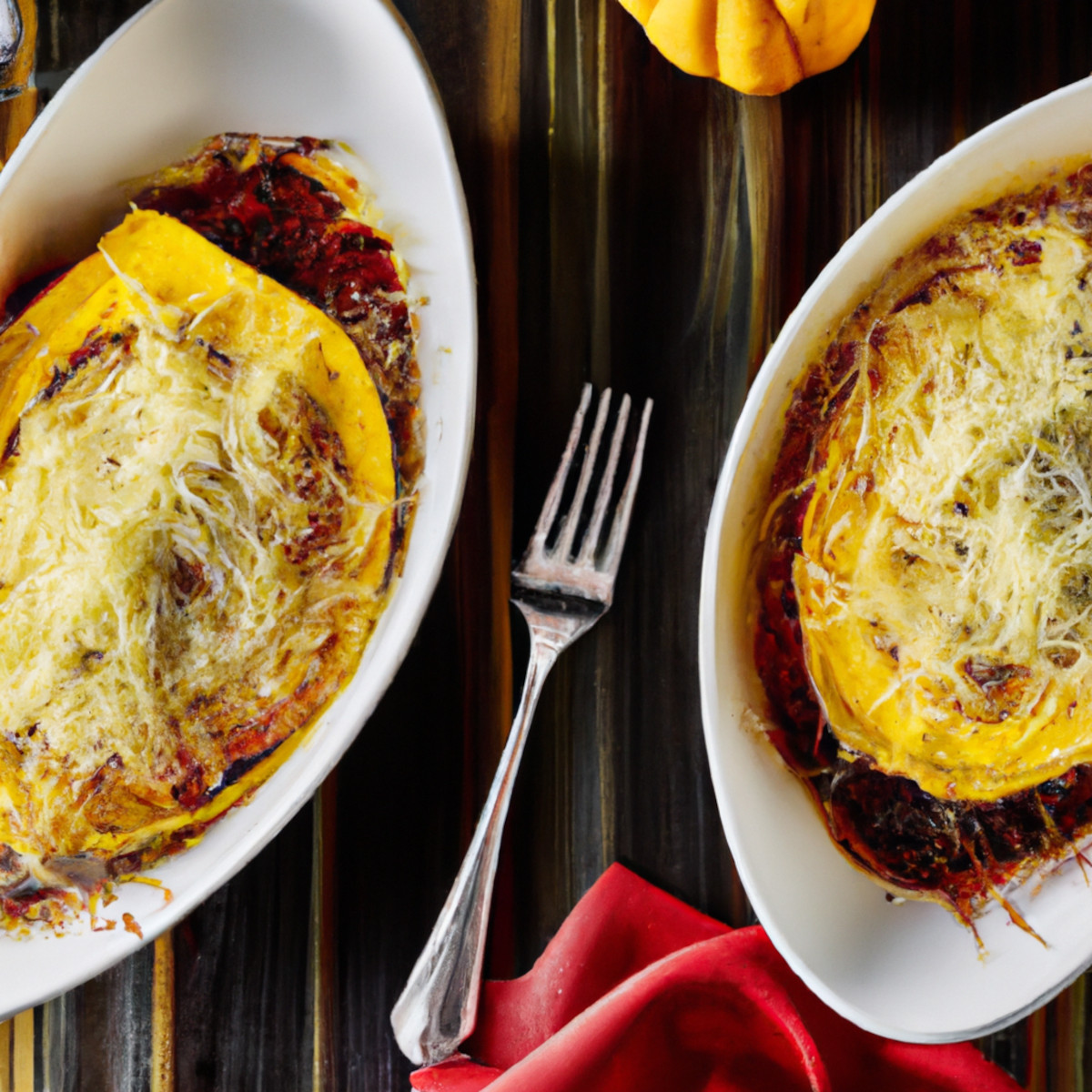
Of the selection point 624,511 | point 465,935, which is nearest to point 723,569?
point 624,511

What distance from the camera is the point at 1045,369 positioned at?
108cm

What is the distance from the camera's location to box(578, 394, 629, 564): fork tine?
1.28m

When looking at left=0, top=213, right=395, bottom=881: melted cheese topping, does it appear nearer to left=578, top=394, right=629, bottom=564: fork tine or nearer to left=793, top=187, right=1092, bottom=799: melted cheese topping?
left=578, top=394, right=629, bottom=564: fork tine

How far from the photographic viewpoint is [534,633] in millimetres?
1309

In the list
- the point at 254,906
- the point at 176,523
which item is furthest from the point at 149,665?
the point at 254,906

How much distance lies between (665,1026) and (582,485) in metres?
0.83

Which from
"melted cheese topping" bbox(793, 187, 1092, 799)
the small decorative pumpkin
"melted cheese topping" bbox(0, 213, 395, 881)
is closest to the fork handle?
"melted cheese topping" bbox(0, 213, 395, 881)

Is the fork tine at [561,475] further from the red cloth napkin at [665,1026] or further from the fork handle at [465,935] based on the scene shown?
the red cloth napkin at [665,1026]

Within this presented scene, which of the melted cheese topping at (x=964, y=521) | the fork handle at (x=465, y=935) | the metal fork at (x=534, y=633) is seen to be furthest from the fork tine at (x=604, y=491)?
the melted cheese topping at (x=964, y=521)

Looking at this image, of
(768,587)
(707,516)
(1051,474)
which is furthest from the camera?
(707,516)

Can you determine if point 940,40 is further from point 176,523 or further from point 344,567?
point 176,523

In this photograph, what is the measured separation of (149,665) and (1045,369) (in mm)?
1204

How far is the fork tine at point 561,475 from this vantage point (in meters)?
1.29

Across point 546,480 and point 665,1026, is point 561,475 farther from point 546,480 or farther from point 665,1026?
point 665,1026
